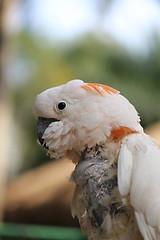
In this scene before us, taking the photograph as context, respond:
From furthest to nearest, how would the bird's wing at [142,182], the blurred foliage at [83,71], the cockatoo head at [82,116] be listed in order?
the blurred foliage at [83,71]
the cockatoo head at [82,116]
the bird's wing at [142,182]

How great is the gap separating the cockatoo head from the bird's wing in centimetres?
12

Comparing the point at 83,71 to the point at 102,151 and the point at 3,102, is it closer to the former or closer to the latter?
the point at 3,102

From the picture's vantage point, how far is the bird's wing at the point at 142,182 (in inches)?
69.7

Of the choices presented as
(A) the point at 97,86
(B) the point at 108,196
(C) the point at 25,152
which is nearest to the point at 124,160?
(B) the point at 108,196

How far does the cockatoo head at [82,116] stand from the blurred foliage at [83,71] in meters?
11.2

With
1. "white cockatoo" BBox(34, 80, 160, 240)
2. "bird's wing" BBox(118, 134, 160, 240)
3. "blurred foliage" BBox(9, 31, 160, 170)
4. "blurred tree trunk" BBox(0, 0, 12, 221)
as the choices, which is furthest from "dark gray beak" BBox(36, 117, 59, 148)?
"blurred foliage" BBox(9, 31, 160, 170)

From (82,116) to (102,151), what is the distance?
18cm

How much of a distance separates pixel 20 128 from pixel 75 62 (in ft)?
12.7

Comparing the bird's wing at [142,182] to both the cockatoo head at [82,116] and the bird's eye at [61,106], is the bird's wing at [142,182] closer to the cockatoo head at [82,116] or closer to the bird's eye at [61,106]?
the cockatoo head at [82,116]

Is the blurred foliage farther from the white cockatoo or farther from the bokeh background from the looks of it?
the white cockatoo

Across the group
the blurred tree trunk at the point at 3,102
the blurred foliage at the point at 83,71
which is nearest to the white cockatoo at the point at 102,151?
the blurred tree trunk at the point at 3,102

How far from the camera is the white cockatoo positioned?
6.05ft

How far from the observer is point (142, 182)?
5.93 feet

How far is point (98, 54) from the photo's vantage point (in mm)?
17891
